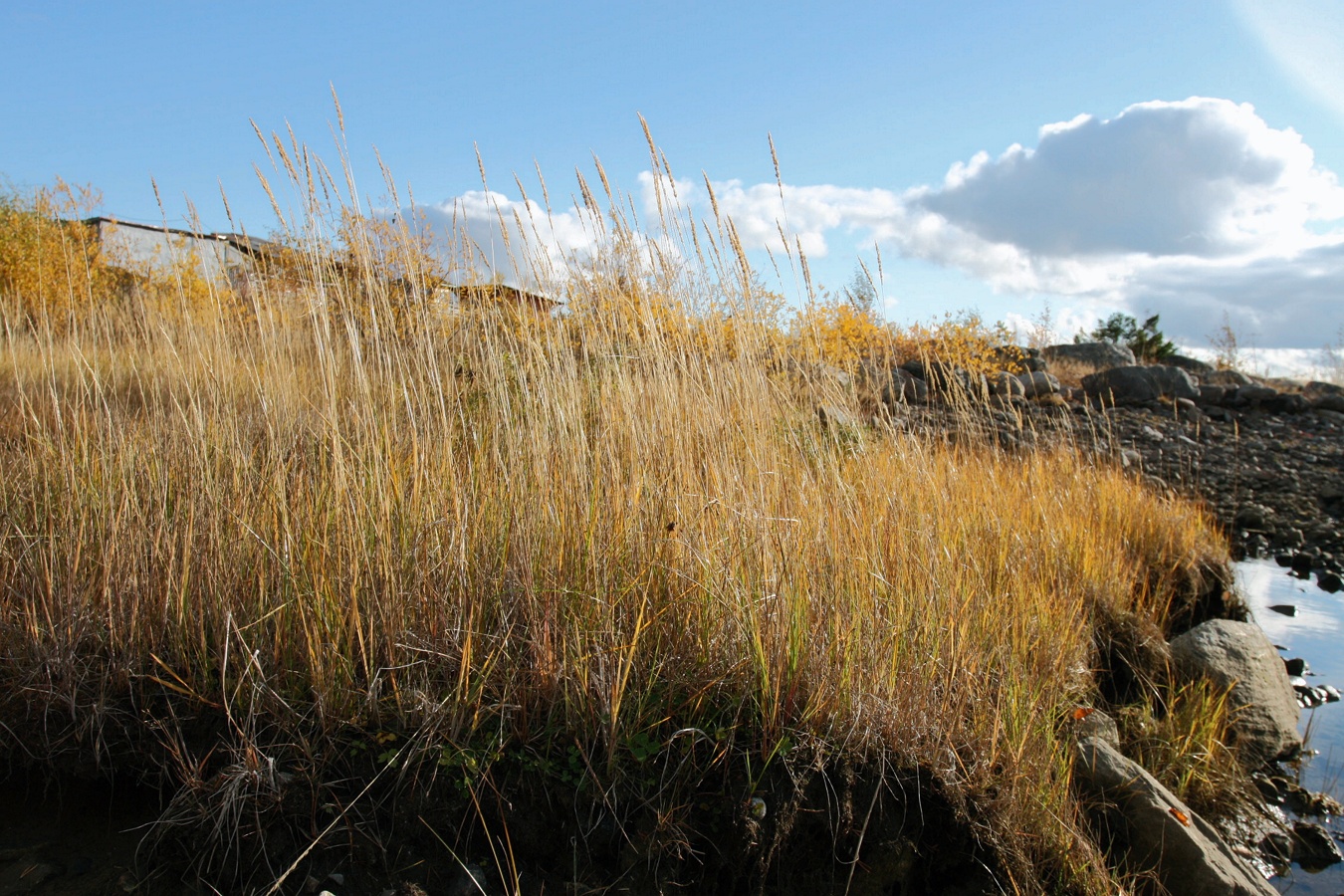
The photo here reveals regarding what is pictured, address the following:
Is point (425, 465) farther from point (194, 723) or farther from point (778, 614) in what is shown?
point (778, 614)

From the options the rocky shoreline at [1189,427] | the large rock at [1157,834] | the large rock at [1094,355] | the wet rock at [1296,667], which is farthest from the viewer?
the large rock at [1094,355]

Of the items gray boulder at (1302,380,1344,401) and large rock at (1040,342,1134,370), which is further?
large rock at (1040,342,1134,370)

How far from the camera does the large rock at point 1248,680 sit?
3.58 m

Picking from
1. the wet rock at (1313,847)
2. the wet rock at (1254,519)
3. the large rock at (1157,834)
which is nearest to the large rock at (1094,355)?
the wet rock at (1254,519)

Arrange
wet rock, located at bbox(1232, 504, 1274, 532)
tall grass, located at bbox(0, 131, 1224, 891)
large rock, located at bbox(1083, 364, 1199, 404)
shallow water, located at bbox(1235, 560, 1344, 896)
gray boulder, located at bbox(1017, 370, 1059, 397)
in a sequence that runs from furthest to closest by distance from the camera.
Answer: large rock, located at bbox(1083, 364, 1199, 404) → gray boulder, located at bbox(1017, 370, 1059, 397) → wet rock, located at bbox(1232, 504, 1274, 532) → shallow water, located at bbox(1235, 560, 1344, 896) → tall grass, located at bbox(0, 131, 1224, 891)

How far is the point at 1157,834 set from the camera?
2455mm

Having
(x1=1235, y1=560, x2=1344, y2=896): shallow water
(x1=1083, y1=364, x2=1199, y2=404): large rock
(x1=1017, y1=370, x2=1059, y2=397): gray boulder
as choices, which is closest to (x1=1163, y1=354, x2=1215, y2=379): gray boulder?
(x1=1083, y1=364, x2=1199, y2=404): large rock

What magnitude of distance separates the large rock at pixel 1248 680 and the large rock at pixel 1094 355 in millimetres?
12450

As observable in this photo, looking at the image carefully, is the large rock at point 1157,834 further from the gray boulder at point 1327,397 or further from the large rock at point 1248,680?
the gray boulder at point 1327,397

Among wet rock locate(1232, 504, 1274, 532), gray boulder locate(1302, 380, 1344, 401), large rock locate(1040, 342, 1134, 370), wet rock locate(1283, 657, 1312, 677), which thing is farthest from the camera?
large rock locate(1040, 342, 1134, 370)

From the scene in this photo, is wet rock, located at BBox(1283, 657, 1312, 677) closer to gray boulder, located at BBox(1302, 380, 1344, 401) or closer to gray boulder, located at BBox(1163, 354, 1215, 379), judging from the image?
gray boulder, located at BBox(1302, 380, 1344, 401)

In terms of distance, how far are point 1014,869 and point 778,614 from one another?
0.89m

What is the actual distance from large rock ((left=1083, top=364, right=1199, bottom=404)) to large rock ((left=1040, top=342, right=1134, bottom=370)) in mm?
2013

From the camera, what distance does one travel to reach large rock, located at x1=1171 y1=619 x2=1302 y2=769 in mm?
3578
